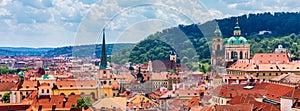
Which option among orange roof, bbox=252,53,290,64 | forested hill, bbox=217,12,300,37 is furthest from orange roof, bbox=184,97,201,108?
forested hill, bbox=217,12,300,37

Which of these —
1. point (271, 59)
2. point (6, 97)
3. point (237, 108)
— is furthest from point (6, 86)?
point (237, 108)

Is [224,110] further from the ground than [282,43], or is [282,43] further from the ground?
[282,43]

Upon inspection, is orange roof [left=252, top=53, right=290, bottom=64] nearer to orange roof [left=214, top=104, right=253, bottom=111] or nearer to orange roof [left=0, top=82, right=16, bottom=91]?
orange roof [left=0, top=82, right=16, bottom=91]

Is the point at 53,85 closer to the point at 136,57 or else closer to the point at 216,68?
the point at 136,57

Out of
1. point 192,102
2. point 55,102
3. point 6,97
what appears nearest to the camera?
point 192,102

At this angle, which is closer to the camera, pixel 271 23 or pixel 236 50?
pixel 236 50

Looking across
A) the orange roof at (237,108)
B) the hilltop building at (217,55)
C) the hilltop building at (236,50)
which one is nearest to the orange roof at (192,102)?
the orange roof at (237,108)

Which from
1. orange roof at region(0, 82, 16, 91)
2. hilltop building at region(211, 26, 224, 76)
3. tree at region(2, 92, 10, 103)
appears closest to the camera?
tree at region(2, 92, 10, 103)

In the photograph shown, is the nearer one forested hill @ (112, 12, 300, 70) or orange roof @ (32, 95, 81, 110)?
orange roof @ (32, 95, 81, 110)

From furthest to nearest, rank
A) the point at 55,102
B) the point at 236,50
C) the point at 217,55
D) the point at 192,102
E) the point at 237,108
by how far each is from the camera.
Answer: the point at 236,50 < the point at 217,55 < the point at 55,102 < the point at 192,102 < the point at 237,108

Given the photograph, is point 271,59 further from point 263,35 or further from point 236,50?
point 263,35

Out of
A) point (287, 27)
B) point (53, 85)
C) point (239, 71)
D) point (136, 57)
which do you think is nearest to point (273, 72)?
point (239, 71)
